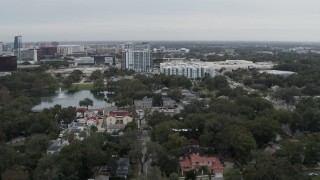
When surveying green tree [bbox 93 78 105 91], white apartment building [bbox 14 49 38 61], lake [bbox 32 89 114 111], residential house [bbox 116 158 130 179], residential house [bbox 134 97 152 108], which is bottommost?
residential house [bbox 116 158 130 179]

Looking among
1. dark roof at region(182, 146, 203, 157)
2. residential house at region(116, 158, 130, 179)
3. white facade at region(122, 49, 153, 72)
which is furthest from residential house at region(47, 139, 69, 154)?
white facade at region(122, 49, 153, 72)

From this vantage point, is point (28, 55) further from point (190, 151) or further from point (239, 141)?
point (239, 141)

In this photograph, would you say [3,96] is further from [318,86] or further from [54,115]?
[318,86]

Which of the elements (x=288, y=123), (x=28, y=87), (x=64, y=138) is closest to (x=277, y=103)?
(x=288, y=123)

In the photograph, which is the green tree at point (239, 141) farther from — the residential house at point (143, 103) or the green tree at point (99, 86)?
the green tree at point (99, 86)

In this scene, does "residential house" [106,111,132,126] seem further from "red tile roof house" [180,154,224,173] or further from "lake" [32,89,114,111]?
"red tile roof house" [180,154,224,173]

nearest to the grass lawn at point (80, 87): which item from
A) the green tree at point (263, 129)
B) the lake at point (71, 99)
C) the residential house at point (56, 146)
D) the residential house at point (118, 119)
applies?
the lake at point (71, 99)

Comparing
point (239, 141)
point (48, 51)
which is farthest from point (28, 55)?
point (239, 141)
